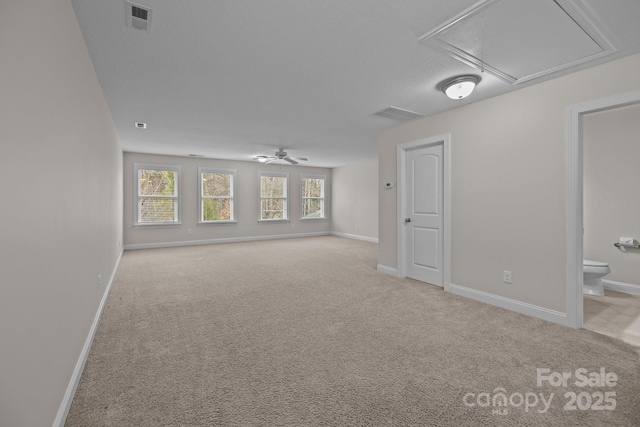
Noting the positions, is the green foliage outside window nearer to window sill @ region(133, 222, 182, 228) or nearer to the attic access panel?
window sill @ region(133, 222, 182, 228)

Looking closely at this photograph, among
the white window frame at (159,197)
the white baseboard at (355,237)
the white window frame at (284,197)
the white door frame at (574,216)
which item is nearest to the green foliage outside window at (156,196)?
the white window frame at (159,197)

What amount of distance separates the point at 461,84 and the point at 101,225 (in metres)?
4.06

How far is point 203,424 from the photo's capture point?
1.46 meters

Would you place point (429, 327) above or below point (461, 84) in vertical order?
below

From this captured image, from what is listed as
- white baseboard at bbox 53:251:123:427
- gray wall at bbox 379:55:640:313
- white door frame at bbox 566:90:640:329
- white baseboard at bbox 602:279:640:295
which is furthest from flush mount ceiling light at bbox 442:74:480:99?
white baseboard at bbox 53:251:123:427

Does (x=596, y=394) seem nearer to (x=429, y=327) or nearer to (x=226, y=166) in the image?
(x=429, y=327)

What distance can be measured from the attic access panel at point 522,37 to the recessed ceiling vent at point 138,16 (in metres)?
1.93

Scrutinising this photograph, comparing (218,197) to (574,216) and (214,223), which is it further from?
(574,216)

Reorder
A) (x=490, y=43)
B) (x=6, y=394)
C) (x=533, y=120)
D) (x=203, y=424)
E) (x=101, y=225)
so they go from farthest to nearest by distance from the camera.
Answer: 1. (x=101, y=225)
2. (x=533, y=120)
3. (x=490, y=43)
4. (x=203, y=424)
5. (x=6, y=394)

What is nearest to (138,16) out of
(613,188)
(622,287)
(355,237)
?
(613,188)

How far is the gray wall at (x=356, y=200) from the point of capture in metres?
8.39

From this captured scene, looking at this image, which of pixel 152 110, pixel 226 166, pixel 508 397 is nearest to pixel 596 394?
pixel 508 397

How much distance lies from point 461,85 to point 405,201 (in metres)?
1.95

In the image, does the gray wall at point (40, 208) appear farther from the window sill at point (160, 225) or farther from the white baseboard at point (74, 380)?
the window sill at point (160, 225)
